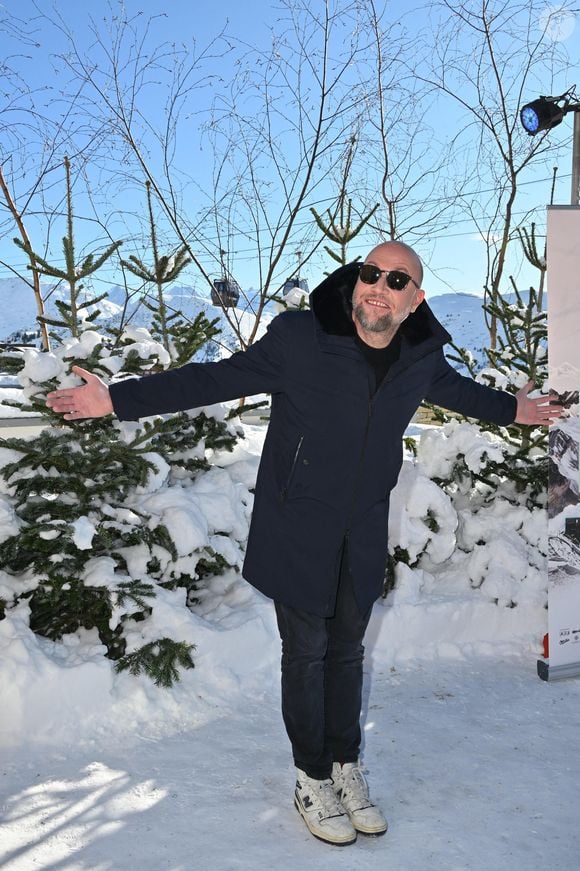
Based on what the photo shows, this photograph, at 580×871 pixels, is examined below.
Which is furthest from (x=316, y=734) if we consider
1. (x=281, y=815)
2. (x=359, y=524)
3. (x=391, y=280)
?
(x=391, y=280)

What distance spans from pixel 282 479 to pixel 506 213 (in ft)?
15.9

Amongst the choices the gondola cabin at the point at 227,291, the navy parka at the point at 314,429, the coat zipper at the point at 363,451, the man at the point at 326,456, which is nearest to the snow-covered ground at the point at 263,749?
the man at the point at 326,456

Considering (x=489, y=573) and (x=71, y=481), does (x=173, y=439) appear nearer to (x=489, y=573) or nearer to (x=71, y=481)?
(x=71, y=481)

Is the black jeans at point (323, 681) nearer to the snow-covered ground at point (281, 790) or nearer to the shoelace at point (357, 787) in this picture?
the shoelace at point (357, 787)

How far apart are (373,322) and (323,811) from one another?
1.59 m

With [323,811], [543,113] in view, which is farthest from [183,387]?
[543,113]

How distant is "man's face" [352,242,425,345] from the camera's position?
7.98ft

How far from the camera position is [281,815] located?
264cm

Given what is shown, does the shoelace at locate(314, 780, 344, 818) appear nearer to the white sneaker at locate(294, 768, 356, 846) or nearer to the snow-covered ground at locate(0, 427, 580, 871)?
the white sneaker at locate(294, 768, 356, 846)

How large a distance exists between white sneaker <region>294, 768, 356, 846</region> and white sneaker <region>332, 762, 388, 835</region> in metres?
0.04

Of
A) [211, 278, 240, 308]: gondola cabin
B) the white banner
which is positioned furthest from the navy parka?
[211, 278, 240, 308]: gondola cabin

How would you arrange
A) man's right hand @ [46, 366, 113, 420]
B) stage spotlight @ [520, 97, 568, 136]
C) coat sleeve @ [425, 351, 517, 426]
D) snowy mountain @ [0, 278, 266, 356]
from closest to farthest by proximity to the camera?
man's right hand @ [46, 366, 113, 420] → coat sleeve @ [425, 351, 517, 426] → stage spotlight @ [520, 97, 568, 136] → snowy mountain @ [0, 278, 266, 356]

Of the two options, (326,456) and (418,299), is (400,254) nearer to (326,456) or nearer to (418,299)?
(418,299)

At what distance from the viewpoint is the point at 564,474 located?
3.83 meters
